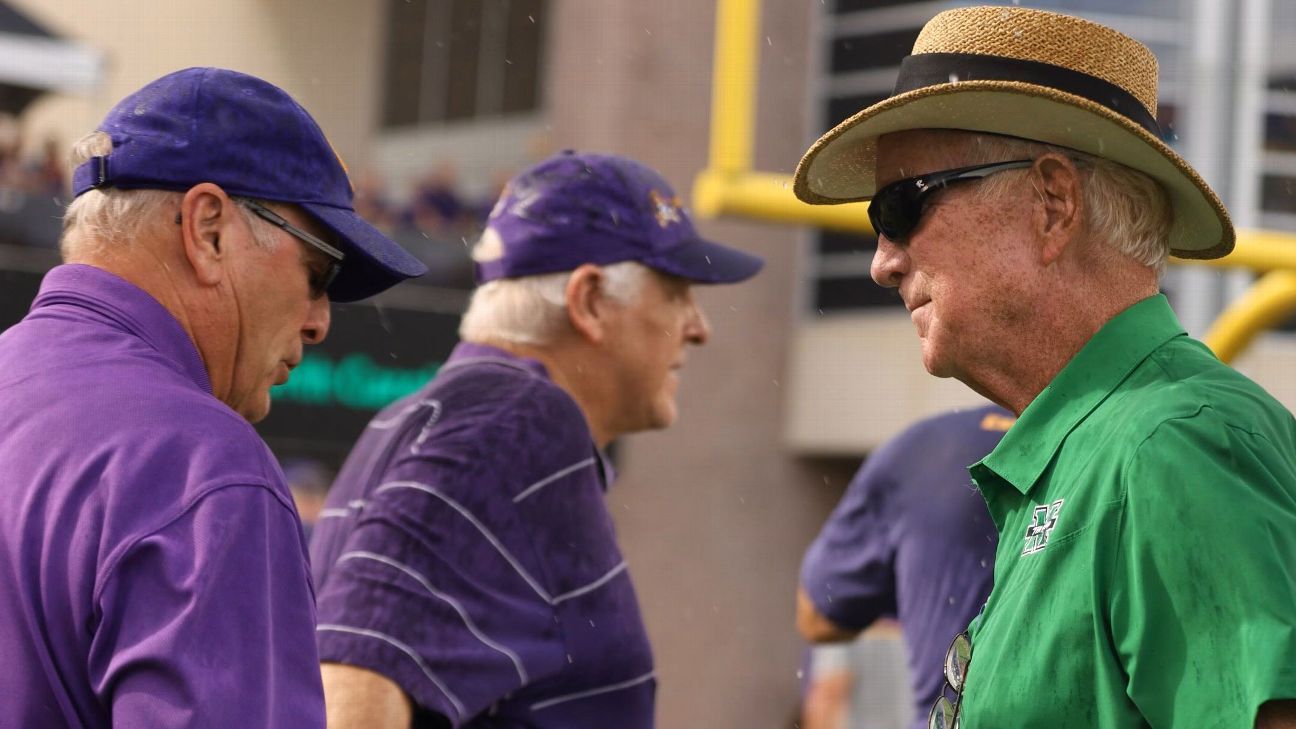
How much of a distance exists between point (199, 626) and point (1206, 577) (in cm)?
113

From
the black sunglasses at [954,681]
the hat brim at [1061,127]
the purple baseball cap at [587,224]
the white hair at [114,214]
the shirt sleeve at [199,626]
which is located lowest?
the black sunglasses at [954,681]

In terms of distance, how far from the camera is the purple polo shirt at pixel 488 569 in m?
2.93

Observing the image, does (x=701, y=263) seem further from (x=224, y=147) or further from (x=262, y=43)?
(x=262, y=43)

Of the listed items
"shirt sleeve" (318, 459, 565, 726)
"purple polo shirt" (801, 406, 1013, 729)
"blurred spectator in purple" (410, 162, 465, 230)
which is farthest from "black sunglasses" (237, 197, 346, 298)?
"blurred spectator in purple" (410, 162, 465, 230)

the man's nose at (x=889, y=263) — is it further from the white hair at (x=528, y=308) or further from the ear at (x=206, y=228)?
the white hair at (x=528, y=308)

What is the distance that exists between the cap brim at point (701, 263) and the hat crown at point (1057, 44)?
4.13ft

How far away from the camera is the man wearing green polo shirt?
6.24 ft

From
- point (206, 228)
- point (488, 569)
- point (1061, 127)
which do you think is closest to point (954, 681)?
point (1061, 127)

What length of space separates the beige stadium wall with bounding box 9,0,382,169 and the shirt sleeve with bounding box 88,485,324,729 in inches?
541


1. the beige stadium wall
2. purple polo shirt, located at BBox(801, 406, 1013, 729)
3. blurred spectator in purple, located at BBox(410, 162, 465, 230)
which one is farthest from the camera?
the beige stadium wall

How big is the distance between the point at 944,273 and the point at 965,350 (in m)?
0.12

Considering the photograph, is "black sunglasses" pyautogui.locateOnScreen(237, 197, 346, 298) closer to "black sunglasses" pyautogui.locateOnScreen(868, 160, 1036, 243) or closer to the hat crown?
"black sunglasses" pyautogui.locateOnScreen(868, 160, 1036, 243)

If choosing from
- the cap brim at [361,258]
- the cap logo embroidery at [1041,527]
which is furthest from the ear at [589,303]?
the cap logo embroidery at [1041,527]

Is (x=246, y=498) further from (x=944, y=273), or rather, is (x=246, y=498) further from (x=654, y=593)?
(x=654, y=593)
